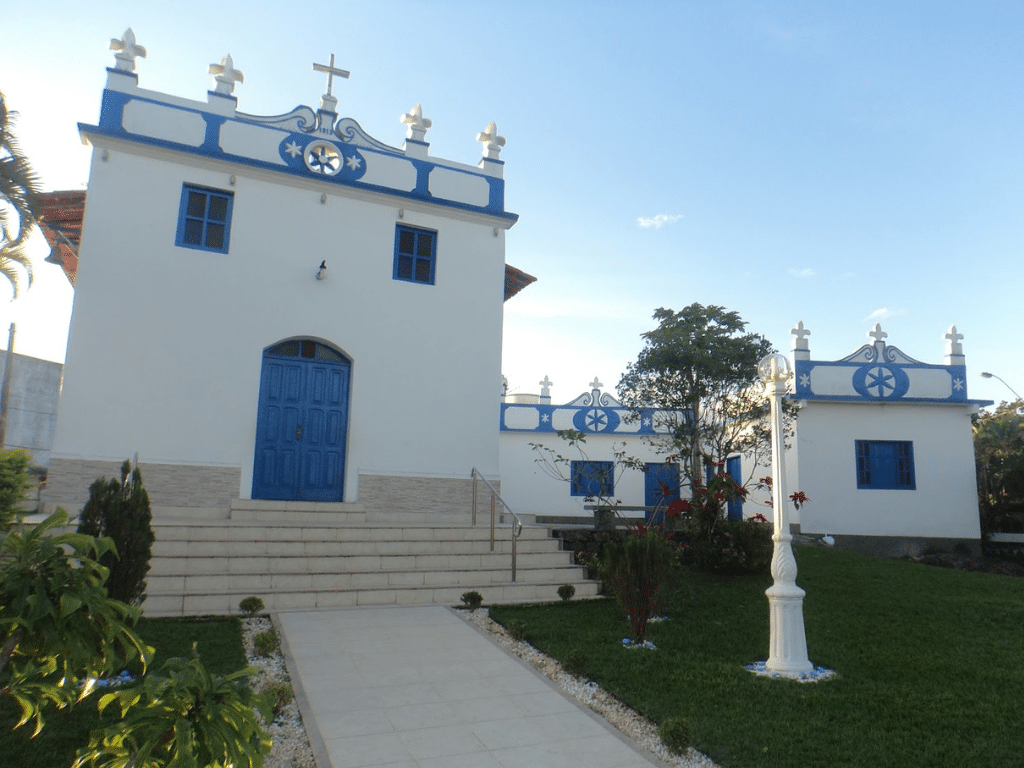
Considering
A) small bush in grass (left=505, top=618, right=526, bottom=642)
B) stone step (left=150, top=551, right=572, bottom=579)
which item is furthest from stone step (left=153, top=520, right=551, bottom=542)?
small bush in grass (left=505, top=618, right=526, bottom=642)

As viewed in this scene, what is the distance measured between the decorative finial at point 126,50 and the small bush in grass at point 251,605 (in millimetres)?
8661

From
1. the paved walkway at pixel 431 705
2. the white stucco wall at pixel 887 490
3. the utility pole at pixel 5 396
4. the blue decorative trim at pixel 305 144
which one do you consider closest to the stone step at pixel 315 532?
the paved walkway at pixel 431 705

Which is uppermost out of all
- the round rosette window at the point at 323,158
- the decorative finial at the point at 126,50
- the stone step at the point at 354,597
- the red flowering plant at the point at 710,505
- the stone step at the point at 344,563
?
the decorative finial at the point at 126,50

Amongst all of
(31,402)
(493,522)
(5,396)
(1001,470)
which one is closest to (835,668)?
(493,522)

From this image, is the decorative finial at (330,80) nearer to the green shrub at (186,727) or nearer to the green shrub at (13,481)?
the green shrub at (13,481)

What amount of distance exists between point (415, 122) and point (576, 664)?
10224mm

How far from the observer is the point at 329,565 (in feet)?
29.3

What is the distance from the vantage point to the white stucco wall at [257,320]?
420 inches

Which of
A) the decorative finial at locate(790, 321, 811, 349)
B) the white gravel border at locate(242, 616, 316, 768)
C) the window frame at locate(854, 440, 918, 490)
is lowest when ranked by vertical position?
the white gravel border at locate(242, 616, 316, 768)

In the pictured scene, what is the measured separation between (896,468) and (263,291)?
1407 centimetres

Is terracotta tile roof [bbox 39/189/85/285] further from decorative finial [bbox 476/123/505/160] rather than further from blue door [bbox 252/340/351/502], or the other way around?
decorative finial [bbox 476/123/505/160]

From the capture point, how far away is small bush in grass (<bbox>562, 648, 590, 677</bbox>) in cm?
622

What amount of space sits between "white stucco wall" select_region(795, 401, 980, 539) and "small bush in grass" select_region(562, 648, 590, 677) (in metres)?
11.4

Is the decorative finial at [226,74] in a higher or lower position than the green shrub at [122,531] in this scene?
higher
